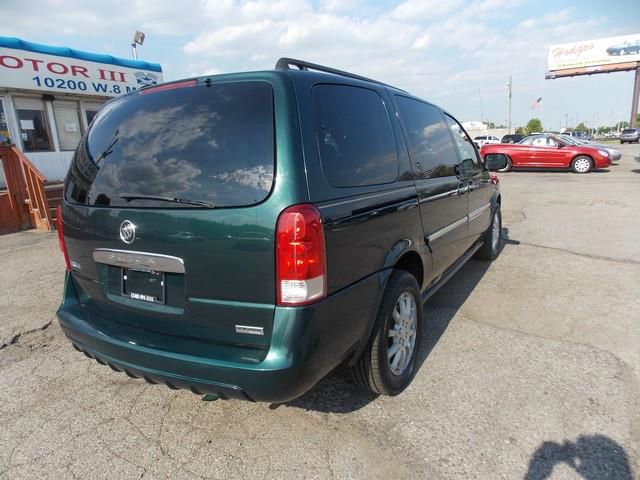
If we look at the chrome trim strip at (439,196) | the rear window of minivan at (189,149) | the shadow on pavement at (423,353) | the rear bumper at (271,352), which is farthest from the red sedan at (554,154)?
the rear window of minivan at (189,149)

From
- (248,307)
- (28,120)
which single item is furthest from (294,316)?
(28,120)

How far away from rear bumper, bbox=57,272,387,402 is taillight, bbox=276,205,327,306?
7 cm

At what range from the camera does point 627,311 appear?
387cm

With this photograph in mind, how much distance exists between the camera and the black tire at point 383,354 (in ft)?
7.98

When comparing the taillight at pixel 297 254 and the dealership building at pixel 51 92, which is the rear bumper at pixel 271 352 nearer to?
the taillight at pixel 297 254

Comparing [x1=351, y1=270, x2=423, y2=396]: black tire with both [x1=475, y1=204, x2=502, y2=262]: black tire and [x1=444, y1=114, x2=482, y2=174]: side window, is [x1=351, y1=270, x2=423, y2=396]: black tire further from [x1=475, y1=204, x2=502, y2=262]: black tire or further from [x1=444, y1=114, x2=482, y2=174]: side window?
[x1=475, y1=204, x2=502, y2=262]: black tire

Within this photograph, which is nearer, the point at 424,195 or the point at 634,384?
the point at 634,384

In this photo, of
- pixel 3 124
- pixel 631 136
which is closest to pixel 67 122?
pixel 3 124

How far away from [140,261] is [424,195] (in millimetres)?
1933

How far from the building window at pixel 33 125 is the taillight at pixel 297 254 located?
13.1m

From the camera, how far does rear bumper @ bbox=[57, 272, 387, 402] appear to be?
72.9 inches

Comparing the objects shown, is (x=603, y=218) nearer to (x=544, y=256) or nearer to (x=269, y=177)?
(x=544, y=256)

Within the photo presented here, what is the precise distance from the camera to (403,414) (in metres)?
2.50

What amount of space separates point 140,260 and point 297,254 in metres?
0.85
